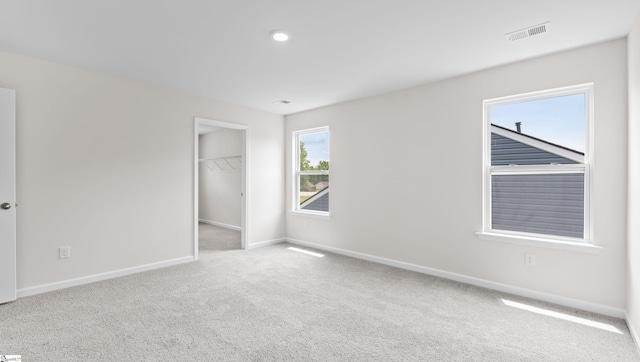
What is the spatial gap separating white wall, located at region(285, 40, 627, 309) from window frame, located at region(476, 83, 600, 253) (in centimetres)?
7

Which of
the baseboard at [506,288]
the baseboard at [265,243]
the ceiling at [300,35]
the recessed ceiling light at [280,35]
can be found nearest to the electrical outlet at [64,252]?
the ceiling at [300,35]

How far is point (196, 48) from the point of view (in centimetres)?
290

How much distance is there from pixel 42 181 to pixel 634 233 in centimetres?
535

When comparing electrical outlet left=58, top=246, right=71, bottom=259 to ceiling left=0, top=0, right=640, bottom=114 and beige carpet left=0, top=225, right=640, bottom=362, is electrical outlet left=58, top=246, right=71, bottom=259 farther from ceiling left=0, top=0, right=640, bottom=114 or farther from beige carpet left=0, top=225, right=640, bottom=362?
ceiling left=0, top=0, right=640, bottom=114

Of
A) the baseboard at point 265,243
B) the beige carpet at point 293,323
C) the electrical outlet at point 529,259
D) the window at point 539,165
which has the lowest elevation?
the beige carpet at point 293,323

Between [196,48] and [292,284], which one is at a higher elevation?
[196,48]

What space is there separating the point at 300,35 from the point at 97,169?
2.82m

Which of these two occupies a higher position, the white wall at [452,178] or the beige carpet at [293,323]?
the white wall at [452,178]

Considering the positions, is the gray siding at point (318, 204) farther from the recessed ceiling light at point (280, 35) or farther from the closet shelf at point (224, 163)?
the recessed ceiling light at point (280, 35)

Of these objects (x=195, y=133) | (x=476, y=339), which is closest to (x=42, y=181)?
(x=195, y=133)

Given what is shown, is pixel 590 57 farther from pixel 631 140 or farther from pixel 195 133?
pixel 195 133

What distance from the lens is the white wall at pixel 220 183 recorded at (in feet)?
23.4

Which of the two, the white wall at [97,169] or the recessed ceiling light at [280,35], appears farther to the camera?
the white wall at [97,169]

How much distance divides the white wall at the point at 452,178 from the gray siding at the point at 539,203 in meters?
0.19
